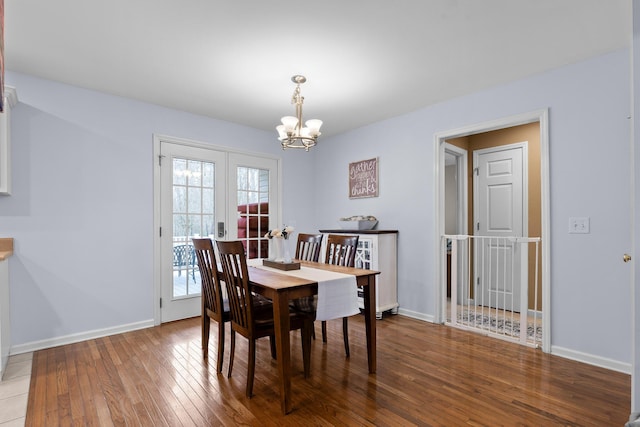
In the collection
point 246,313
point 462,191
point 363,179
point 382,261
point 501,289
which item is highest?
point 363,179

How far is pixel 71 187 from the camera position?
3.13 meters

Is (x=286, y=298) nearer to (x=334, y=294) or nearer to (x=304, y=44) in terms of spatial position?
(x=334, y=294)

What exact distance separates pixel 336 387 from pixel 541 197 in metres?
2.38

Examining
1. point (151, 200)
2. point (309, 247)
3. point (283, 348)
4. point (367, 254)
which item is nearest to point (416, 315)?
point (367, 254)

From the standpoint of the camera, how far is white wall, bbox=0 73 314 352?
9.53 feet

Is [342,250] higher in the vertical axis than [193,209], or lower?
lower

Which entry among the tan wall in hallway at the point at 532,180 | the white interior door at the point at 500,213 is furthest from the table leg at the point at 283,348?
the tan wall in hallway at the point at 532,180

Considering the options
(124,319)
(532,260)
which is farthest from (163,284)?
(532,260)

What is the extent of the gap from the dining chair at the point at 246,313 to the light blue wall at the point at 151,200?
5.86ft

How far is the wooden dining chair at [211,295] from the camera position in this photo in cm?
243

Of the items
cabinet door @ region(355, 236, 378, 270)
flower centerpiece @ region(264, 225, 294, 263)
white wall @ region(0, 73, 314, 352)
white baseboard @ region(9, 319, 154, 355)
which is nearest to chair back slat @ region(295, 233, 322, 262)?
flower centerpiece @ region(264, 225, 294, 263)

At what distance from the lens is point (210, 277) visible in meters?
2.54

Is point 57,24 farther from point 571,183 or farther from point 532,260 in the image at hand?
point 532,260

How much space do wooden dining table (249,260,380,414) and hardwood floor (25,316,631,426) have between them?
5.9 inches
